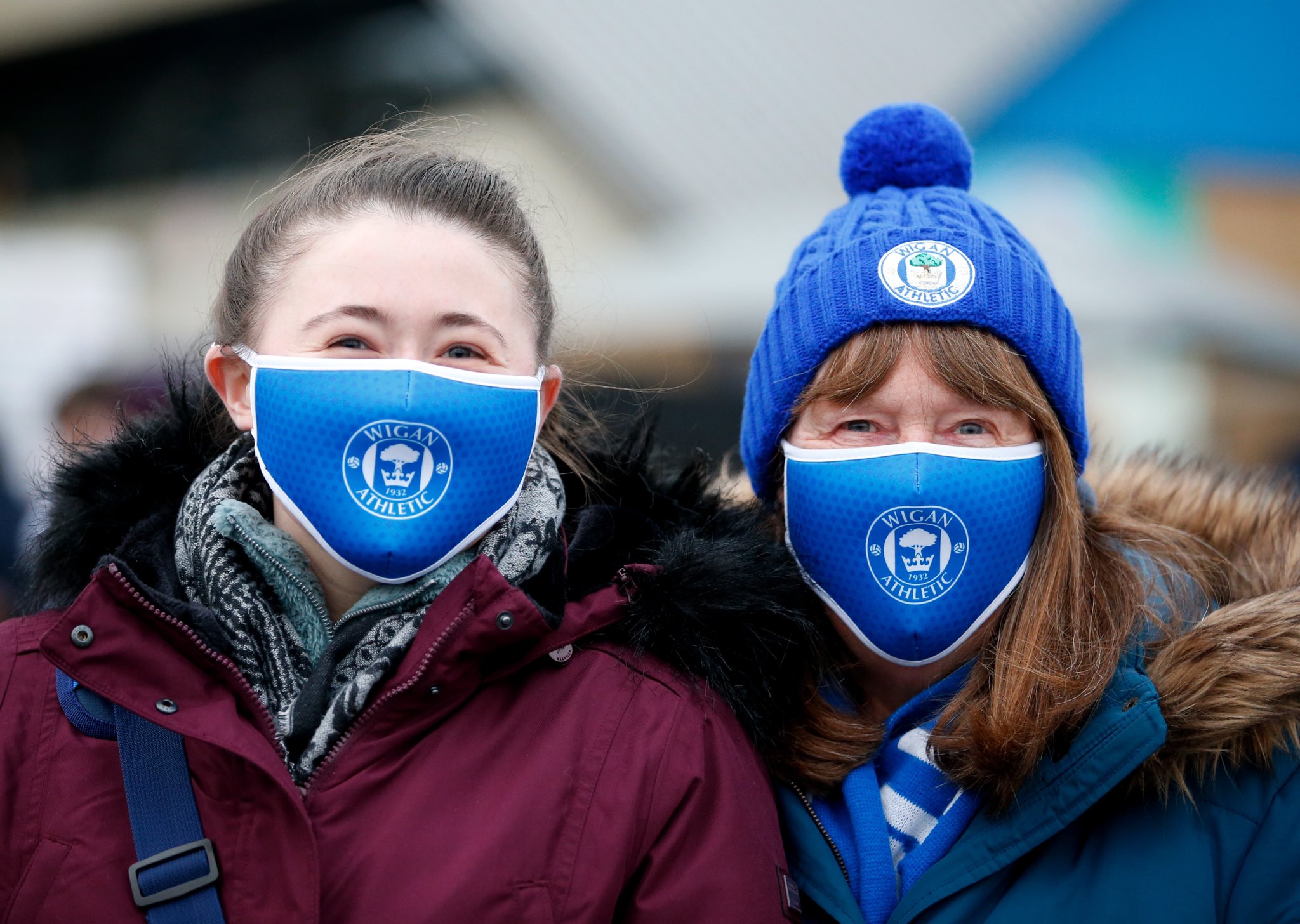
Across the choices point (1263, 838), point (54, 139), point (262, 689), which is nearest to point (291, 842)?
point (262, 689)

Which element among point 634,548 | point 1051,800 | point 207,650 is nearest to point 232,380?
point 207,650

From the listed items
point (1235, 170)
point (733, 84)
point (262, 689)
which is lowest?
point (262, 689)

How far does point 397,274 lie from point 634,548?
27.6 inches

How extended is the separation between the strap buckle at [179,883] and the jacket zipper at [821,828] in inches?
41.0

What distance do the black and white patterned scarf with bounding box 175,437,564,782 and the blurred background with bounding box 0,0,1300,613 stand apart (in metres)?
5.88

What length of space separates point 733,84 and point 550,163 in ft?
9.43

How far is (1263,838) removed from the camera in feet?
6.28

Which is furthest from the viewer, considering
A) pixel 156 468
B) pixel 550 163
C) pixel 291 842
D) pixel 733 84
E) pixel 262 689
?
pixel 733 84

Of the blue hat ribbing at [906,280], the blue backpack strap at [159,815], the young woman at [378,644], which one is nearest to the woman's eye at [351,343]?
the young woman at [378,644]

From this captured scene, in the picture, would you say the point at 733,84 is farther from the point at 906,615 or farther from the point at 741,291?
the point at 906,615

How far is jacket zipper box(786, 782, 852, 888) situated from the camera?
2.12 metres

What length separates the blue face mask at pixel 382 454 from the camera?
2016 millimetres

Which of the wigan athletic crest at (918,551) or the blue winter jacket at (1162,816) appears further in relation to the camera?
the wigan athletic crest at (918,551)

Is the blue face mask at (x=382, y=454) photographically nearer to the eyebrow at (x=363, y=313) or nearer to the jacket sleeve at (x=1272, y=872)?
the eyebrow at (x=363, y=313)
